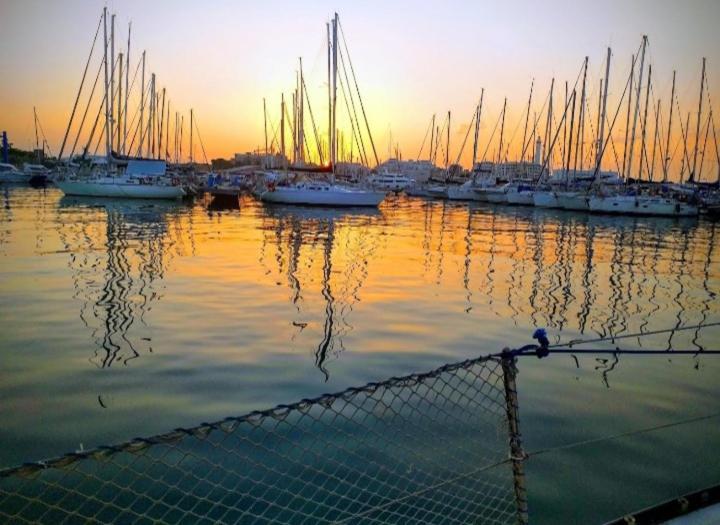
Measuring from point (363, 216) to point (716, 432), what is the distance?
116 ft

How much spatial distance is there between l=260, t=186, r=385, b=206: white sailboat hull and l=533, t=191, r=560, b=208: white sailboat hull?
1863 cm

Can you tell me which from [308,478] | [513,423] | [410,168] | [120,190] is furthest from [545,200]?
[410,168]

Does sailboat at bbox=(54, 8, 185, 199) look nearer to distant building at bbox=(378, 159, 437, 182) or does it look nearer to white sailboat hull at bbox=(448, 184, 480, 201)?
white sailboat hull at bbox=(448, 184, 480, 201)

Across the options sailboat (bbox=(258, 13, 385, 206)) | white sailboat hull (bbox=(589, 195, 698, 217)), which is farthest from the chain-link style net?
white sailboat hull (bbox=(589, 195, 698, 217))

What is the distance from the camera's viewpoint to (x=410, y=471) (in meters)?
5.66

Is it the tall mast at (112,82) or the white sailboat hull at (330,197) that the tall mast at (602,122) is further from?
the tall mast at (112,82)

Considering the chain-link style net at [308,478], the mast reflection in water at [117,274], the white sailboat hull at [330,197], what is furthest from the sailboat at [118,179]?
the chain-link style net at [308,478]

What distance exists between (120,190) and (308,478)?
51106mm

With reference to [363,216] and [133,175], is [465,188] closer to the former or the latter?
[363,216]

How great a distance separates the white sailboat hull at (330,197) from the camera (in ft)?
157

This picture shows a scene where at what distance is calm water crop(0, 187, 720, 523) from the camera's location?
6.29 meters

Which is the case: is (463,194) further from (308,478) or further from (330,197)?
(308,478)

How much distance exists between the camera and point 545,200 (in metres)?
57.1

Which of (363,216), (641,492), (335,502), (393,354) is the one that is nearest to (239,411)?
(335,502)
